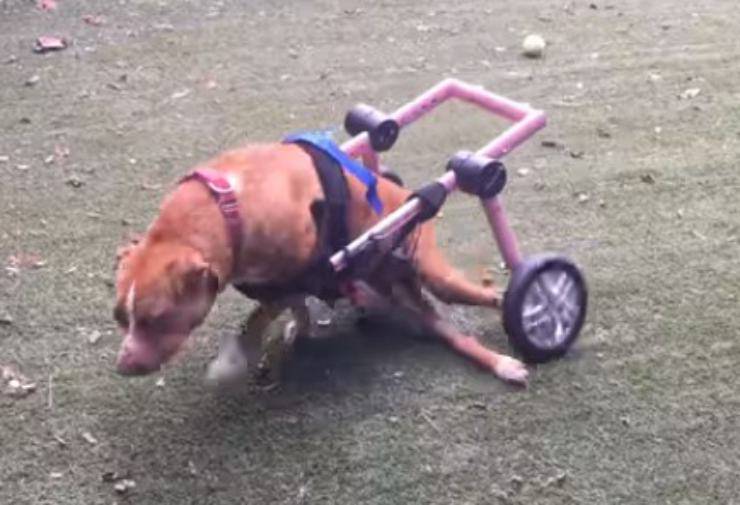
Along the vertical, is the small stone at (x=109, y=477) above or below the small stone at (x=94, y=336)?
above

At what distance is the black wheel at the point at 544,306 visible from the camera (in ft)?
5.28

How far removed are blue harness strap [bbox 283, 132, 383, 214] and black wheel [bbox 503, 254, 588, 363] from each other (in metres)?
0.22

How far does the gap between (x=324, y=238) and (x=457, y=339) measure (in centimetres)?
28

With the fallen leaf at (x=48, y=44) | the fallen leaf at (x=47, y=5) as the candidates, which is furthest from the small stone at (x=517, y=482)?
the fallen leaf at (x=47, y=5)

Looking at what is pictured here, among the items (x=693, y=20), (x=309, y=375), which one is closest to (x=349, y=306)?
(x=309, y=375)

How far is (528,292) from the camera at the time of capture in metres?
1.62

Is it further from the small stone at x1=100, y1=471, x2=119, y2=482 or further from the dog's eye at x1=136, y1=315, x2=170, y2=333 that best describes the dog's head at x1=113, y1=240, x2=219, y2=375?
the small stone at x1=100, y1=471, x2=119, y2=482

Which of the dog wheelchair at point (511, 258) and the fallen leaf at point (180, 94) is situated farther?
the fallen leaf at point (180, 94)

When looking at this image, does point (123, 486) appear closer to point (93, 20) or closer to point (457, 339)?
point (457, 339)

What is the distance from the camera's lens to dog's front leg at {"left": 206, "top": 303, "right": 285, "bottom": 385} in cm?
162

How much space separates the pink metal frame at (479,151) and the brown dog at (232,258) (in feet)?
0.19

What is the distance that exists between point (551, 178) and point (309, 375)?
0.77 meters

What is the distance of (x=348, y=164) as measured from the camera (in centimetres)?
160

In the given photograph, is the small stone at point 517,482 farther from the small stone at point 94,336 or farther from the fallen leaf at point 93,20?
the fallen leaf at point 93,20
